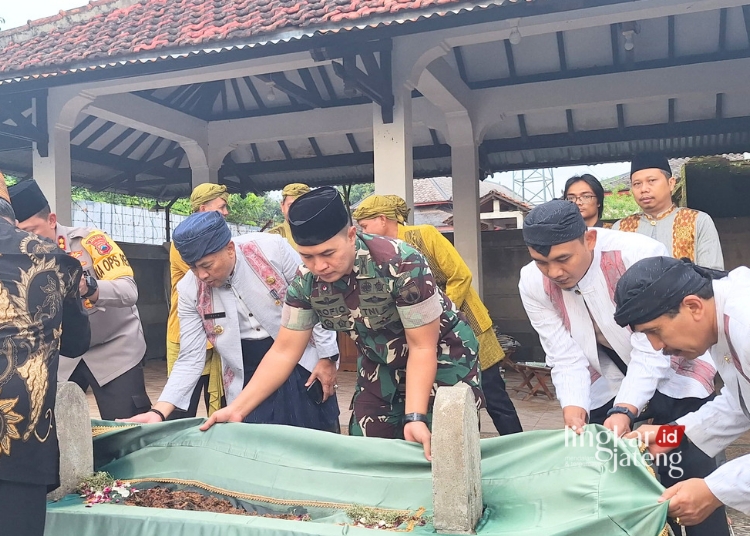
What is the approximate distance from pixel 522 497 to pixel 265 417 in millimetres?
1348

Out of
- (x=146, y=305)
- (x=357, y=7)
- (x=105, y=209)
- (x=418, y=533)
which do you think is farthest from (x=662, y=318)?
(x=105, y=209)

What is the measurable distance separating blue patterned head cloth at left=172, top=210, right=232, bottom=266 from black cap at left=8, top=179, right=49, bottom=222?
2.04 ft

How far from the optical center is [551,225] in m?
2.10

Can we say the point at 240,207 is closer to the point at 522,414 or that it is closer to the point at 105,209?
the point at 105,209

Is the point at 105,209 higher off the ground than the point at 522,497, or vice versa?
the point at 105,209

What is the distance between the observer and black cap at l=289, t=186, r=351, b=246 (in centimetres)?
197

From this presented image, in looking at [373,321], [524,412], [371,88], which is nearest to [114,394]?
[373,321]

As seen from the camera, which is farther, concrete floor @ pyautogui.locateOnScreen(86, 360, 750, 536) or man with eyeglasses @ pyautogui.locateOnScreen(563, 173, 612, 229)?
concrete floor @ pyautogui.locateOnScreen(86, 360, 750, 536)

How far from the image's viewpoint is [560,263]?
7.19ft

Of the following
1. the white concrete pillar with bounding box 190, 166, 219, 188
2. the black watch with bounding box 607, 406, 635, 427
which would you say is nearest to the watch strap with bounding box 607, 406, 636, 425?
the black watch with bounding box 607, 406, 635, 427

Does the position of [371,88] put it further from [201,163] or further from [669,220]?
[201,163]

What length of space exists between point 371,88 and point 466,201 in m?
2.93

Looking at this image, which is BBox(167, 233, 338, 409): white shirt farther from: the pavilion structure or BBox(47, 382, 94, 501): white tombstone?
the pavilion structure

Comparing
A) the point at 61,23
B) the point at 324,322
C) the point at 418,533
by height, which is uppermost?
the point at 61,23
